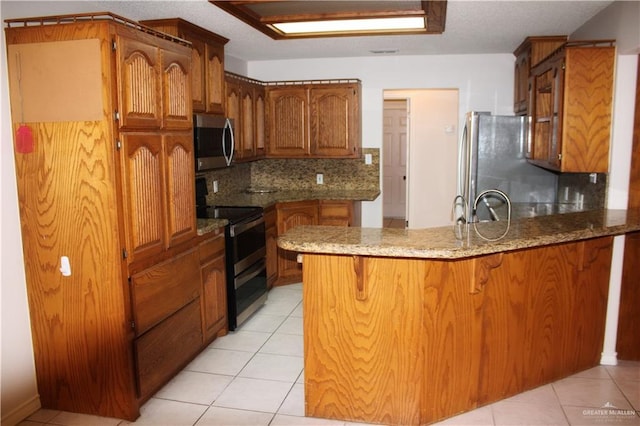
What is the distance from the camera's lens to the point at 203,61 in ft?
13.1

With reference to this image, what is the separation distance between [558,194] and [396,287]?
98.7 inches

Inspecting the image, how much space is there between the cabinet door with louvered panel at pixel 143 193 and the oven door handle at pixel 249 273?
3.64 ft

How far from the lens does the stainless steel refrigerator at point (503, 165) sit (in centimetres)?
446

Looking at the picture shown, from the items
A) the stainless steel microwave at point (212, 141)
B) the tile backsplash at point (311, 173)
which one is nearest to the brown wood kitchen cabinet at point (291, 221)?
the tile backsplash at point (311, 173)

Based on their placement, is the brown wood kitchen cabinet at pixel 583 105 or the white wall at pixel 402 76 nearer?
the brown wood kitchen cabinet at pixel 583 105

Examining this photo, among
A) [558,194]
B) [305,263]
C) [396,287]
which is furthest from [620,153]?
[305,263]

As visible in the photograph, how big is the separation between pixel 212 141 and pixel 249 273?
107 cm

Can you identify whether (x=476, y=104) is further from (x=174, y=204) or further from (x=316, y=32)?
(x=174, y=204)

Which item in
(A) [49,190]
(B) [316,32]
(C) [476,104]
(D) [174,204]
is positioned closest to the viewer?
(A) [49,190]

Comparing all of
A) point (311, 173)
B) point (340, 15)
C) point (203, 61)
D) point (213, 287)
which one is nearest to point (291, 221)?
point (311, 173)

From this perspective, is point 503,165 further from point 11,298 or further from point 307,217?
point 11,298

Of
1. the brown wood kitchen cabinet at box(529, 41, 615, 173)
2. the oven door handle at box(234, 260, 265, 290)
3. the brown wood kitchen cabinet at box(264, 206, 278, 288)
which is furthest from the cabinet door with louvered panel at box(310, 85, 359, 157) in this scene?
the brown wood kitchen cabinet at box(529, 41, 615, 173)

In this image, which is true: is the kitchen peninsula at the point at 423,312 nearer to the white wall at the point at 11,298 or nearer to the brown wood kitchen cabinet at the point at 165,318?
the brown wood kitchen cabinet at the point at 165,318

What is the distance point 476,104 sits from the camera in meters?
5.40
